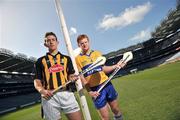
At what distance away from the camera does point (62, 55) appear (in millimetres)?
4367

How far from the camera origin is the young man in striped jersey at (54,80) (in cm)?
413

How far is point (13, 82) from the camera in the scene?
49.9 meters

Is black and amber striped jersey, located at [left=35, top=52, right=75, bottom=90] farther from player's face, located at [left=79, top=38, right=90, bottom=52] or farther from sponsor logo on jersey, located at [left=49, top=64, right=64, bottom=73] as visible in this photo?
player's face, located at [left=79, top=38, right=90, bottom=52]

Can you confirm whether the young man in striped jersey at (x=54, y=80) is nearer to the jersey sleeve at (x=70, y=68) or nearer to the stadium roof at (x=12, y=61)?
the jersey sleeve at (x=70, y=68)

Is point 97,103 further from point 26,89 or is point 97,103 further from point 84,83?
point 26,89

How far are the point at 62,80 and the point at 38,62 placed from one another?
490mm

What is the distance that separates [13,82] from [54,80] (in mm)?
47926

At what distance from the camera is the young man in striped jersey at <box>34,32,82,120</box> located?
163 inches

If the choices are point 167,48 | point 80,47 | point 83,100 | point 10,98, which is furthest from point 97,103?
point 167,48

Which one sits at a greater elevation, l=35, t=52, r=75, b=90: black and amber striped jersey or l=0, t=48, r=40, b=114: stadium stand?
l=0, t=48, r=40, b=114: stadium stand

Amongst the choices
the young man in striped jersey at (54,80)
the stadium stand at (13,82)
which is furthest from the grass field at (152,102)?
the stadium stand at (13,82)

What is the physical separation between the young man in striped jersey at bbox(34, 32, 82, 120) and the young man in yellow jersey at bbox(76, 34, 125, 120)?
0.53 meters

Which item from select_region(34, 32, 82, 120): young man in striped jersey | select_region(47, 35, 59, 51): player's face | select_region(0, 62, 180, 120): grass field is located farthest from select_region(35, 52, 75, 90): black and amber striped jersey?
select_region(0, 62, 180, 120): grass field

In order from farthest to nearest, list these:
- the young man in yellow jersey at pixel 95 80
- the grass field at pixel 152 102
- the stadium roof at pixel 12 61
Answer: the stadium roof at pixel 12 61
the grass field at pixel 152 102
the young man in yellow jersey at pixel 95 80
